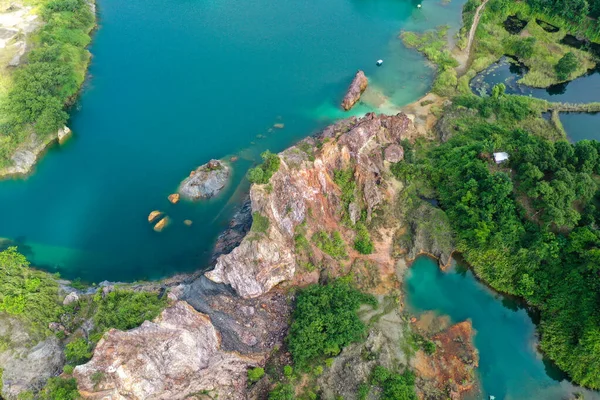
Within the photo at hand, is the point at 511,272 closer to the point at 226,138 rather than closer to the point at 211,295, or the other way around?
the point at 211,295

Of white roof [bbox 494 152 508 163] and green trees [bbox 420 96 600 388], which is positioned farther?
white roof [bbox 494 152 508 163]

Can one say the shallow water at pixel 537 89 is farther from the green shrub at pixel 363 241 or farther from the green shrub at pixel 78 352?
the green shrub at pixel 78 352

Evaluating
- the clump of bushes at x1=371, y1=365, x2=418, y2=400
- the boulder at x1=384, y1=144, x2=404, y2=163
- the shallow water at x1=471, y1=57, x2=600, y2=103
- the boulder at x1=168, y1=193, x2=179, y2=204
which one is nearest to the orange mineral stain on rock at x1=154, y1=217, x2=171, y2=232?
the boulder at x1=168, y1=193, x2=179, y2=204

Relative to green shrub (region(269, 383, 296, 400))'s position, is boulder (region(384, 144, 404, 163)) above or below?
above

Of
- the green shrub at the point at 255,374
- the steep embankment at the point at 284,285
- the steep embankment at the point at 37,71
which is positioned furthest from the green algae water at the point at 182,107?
the green shrub at the point at 255,374

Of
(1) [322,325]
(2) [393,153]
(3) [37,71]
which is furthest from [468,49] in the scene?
(3) [37,71]

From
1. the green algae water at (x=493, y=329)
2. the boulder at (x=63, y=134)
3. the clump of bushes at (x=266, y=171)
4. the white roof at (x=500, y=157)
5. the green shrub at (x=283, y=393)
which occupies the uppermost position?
the clump of bushes at (x=266, y=171)

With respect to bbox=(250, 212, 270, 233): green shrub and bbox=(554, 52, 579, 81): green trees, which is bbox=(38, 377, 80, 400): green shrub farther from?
bbox=(554, 52, 579, 81): green trees

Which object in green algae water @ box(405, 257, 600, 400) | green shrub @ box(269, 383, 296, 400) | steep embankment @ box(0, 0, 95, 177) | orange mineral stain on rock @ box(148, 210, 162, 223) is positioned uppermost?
steep embankment @ box(0, 0, 95, 177)
